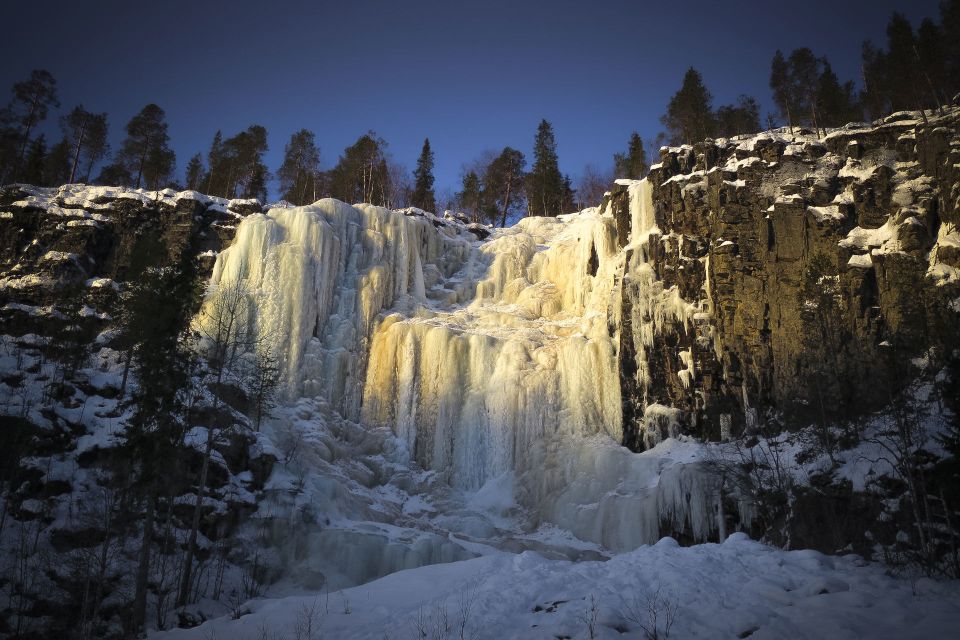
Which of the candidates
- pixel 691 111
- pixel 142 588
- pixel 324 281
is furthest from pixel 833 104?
pixel 142 588

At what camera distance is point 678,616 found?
780 cm

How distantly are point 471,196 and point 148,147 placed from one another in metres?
26.0

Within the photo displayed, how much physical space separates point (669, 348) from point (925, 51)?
2408cm

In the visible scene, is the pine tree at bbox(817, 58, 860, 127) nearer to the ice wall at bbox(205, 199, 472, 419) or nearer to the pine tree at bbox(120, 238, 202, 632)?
the ice wall at bbox(205, 199, 472, 419)

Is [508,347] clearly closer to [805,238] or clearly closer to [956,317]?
[805,238]

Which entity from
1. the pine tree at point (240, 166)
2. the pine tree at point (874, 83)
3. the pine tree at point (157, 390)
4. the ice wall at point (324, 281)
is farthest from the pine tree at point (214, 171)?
the pine tree at point (874, 83)

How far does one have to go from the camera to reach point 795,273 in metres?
23.9

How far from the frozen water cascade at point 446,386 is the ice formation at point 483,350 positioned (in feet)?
0.25

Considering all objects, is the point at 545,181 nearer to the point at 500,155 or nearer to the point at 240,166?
the point at 500,155

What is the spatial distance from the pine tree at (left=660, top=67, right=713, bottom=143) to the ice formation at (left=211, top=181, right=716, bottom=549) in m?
11.3

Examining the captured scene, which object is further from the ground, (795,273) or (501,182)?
(501,182)

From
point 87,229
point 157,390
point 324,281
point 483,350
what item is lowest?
point 157,390

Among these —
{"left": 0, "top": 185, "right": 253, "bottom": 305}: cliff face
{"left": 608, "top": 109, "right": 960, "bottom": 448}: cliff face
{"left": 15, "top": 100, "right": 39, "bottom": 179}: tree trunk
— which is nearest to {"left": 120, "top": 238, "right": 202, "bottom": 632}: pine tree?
{"left": 0, "top": 185, "right": 253, "bottom": 305}: cliff face

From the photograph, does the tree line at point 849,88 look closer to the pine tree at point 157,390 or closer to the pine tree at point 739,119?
the pine tree at point 739,119
